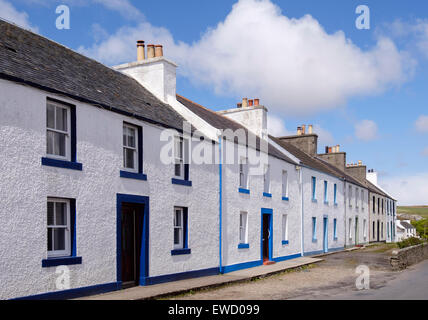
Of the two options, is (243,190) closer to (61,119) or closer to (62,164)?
(61,119)

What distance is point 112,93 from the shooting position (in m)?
13.4

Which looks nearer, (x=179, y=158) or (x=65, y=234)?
(x=65, y=234)

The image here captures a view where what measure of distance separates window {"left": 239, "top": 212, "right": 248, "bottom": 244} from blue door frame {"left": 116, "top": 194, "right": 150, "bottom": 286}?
659 centimetres

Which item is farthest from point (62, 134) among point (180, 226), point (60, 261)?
point (180, 226)

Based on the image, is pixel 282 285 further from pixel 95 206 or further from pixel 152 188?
pixel 95 206

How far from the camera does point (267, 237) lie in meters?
21.3

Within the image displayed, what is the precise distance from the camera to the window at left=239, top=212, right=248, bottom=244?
1886 cm

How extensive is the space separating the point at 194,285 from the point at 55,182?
5101 millimetres

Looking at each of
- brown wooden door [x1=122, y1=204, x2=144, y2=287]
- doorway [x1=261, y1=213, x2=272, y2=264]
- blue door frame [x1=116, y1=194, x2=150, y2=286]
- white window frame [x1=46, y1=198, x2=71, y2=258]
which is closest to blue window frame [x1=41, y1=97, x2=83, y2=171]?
white window frame [x1=46, y1=198, x2=71, y2=258]

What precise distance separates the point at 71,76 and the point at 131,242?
4843 mm

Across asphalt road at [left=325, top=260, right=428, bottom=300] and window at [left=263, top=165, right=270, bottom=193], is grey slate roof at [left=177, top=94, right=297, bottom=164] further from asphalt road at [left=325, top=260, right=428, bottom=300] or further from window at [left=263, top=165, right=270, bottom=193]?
asphalt road at [left=325, top=260, right=428, bottom=300]
